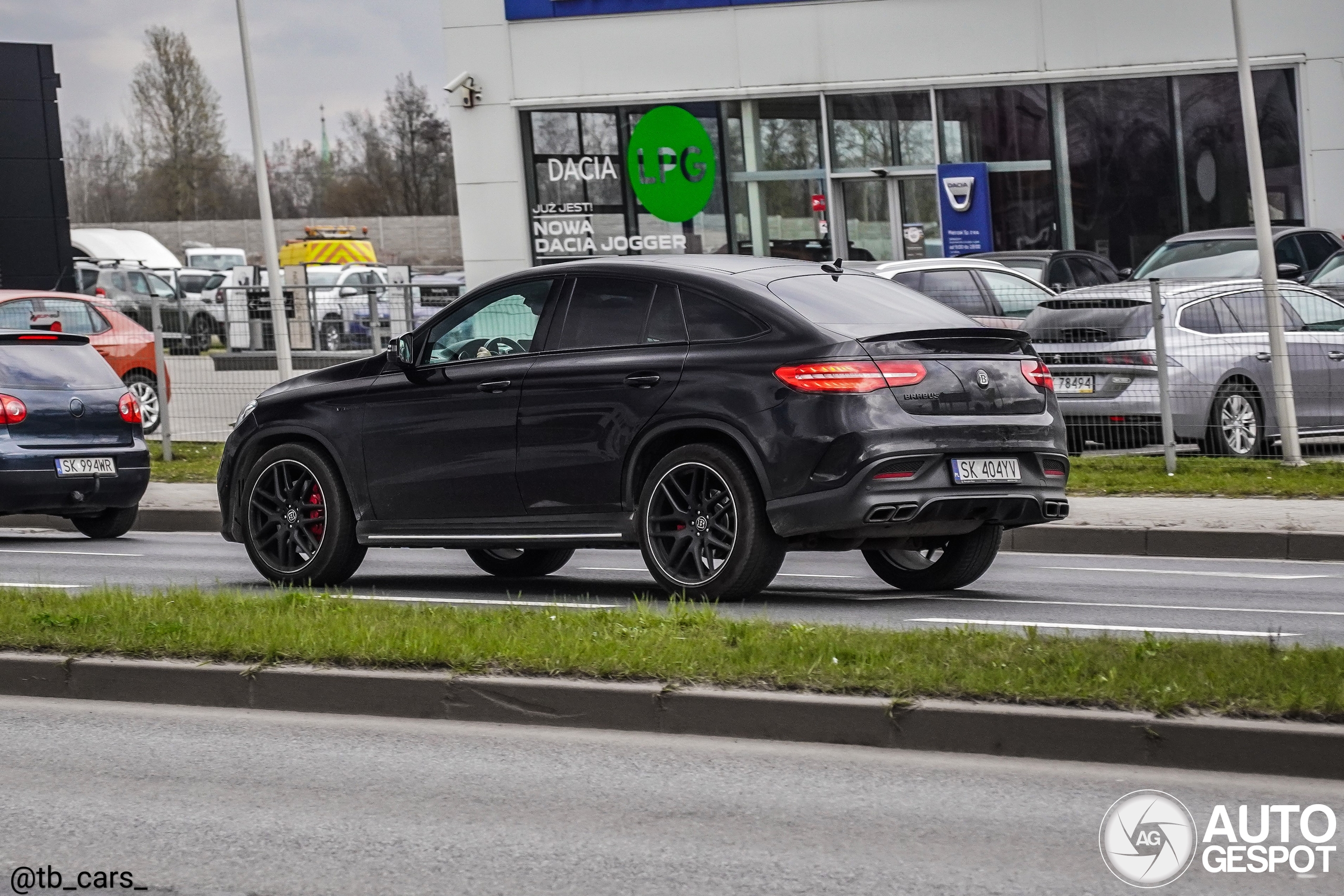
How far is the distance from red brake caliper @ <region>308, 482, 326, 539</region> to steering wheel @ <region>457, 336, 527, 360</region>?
3.84 ft

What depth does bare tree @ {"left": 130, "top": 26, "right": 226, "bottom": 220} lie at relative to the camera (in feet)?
358

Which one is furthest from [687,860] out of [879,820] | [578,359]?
[578,359]

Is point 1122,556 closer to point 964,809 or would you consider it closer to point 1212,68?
point 964,809

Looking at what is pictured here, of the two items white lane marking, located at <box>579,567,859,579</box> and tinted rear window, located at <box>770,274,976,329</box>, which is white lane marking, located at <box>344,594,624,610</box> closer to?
white lane marking, located at <box>579,567,859,579</box>

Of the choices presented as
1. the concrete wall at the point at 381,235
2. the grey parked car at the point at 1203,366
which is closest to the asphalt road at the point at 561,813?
the grey parked car at the point at 1203,366

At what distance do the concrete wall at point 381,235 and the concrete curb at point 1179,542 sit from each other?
72.2 meters

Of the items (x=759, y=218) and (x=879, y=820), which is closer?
(x=879, y=820)

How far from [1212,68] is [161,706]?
24795 mm

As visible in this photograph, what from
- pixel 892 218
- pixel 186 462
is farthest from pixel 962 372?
pixel 892 218

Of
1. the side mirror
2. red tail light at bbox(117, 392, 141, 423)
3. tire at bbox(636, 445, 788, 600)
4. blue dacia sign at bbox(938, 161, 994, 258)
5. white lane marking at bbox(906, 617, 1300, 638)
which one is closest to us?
white lane marking at bbox(906, 617, 1300, 638)

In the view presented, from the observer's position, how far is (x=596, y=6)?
31516 millimetres

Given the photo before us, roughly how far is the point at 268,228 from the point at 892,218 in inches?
516

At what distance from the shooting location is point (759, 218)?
3158cm

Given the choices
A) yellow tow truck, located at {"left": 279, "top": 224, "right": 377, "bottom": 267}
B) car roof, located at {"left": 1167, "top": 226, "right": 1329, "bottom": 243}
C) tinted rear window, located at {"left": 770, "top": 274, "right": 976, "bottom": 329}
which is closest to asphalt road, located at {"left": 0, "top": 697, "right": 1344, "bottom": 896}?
tinted rear window, located at {"left": 770, "top": 274, "right": 976, "bottom": 329}
